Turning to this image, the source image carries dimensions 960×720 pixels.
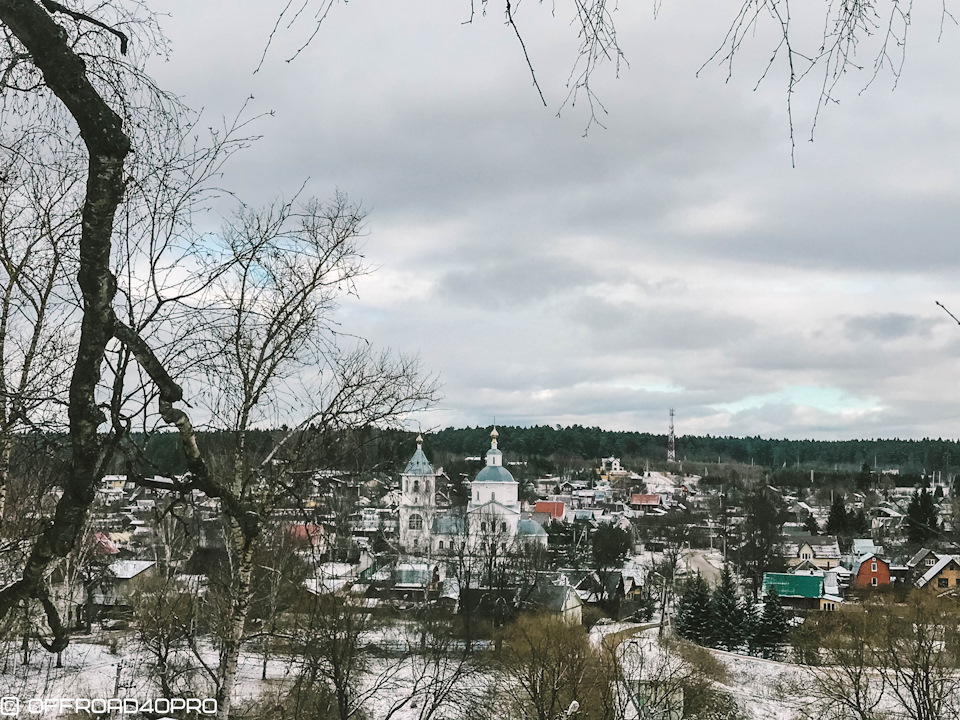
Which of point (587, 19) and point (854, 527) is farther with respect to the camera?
point (854, 527)

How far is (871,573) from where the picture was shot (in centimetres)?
4172

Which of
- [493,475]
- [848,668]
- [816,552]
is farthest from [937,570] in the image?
[493,475]

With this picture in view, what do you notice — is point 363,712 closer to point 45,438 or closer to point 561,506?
point 45,438

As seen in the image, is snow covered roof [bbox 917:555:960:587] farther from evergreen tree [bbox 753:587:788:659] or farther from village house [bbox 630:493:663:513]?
village house [bbox 630:493:663:513]

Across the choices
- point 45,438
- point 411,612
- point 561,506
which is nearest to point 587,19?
point 45,438

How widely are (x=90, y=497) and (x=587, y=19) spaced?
6.97 feet

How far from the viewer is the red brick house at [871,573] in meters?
→ 41.0

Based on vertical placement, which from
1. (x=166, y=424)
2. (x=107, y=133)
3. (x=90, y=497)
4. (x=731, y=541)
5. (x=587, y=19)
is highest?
(x=587, y=19)

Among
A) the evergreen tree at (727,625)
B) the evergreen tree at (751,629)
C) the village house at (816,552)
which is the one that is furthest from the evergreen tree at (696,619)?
the village house at (816,552)

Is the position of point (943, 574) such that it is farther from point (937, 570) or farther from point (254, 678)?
point (254, 678)

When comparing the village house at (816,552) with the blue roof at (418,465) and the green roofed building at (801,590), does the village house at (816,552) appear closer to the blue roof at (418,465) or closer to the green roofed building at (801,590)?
the green roofed building at (801,590)

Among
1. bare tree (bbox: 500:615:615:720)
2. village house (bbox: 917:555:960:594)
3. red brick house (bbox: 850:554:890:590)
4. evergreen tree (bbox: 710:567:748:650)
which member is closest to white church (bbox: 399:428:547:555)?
evergreen tree (bbox: 710:567:748:650)

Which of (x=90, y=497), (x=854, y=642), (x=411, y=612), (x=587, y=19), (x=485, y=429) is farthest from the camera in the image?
(x=485, y=429)

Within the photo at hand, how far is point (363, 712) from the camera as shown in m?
14.8
